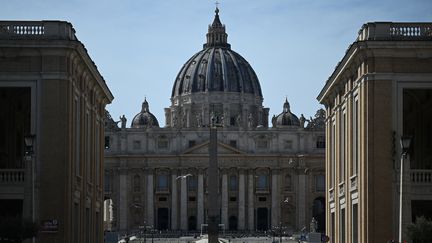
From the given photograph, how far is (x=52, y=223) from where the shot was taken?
50.5 meters

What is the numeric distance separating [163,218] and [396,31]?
14108 cm

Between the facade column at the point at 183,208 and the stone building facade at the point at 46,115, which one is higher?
the stone building facade at the point at 46,115

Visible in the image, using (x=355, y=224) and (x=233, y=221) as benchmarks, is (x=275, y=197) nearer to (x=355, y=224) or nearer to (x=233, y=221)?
(x=233, y=221)

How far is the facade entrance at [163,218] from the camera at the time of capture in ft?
626

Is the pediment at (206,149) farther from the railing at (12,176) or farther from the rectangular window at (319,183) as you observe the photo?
the railing at (12,176)

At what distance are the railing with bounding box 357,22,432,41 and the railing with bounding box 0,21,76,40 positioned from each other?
44.0 ft

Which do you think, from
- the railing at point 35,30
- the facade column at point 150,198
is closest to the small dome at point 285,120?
the facade column at point 150,198

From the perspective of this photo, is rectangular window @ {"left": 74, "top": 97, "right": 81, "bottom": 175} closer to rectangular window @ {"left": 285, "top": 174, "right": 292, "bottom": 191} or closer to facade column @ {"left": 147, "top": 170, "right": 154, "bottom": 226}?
facade column @ {"left": 147, "top": 170, "right": 154, "bottom": 226}

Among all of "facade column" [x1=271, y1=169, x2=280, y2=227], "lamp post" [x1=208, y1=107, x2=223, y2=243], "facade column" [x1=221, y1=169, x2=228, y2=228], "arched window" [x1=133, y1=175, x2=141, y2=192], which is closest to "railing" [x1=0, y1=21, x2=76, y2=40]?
"lamp post" [x1=208, y1=107, x2=223, y2=243]

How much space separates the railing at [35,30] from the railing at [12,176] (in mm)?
5841

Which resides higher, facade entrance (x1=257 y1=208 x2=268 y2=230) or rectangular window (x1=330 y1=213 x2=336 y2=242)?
rectangular window (x1=330 y1=213 x2=336 y2=242)

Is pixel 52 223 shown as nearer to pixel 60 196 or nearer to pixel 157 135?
pixel 60 196

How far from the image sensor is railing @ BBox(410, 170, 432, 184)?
5216 cm

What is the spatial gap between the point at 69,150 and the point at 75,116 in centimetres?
373
